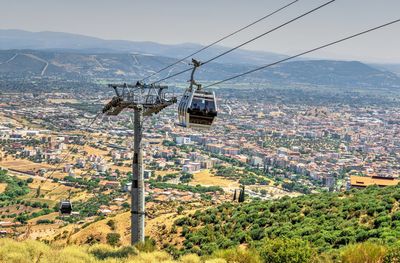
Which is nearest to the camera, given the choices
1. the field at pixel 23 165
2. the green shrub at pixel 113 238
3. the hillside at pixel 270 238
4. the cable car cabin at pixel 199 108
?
the hillside at pixel 270 238

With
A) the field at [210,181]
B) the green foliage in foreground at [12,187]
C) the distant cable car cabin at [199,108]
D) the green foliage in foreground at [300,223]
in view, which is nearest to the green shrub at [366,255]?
the green foliage in foreground at [300,223]

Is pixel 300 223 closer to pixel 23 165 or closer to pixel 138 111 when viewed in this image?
pixel 138 111

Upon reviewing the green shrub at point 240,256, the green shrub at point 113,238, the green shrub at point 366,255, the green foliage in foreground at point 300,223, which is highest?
the green shrub at point 366,255

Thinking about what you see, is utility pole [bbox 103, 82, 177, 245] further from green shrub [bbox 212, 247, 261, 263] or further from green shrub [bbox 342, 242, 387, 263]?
green shrub [bbox 342, 242, 387, 263]

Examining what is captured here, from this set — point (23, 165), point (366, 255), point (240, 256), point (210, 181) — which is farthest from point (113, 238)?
point (23, 165)

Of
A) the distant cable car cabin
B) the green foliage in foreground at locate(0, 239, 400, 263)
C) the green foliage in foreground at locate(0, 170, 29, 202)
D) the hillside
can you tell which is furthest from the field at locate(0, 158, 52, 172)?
the distant cable car cabin

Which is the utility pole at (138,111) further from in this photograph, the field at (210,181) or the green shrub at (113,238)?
the field at (210,181)
